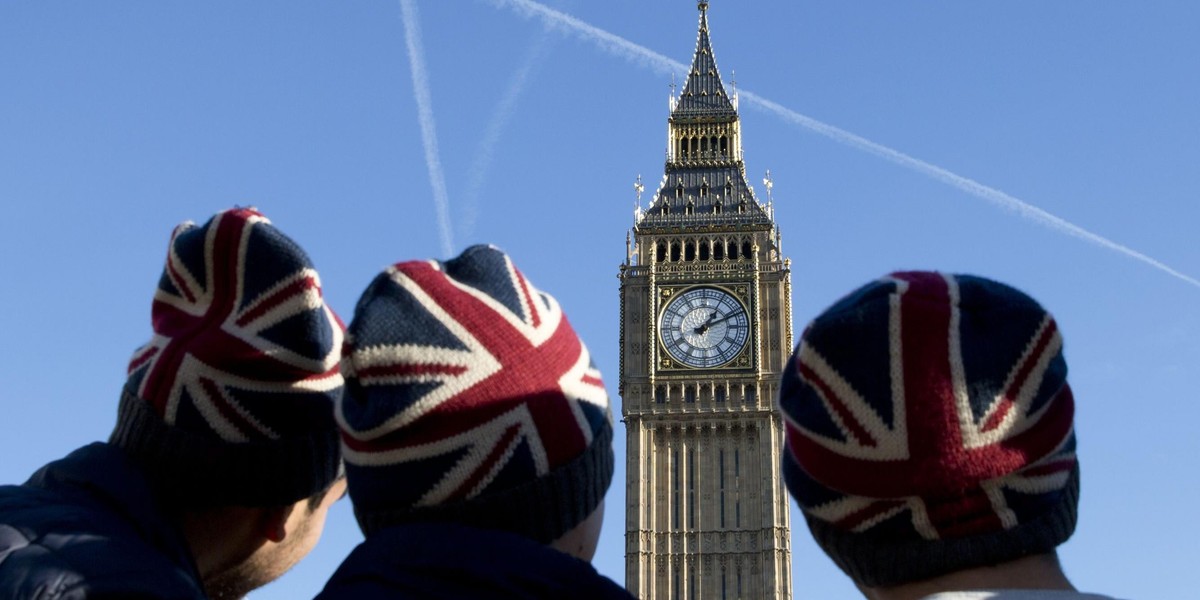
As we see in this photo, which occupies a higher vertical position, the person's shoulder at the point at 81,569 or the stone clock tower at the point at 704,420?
the stone clock tower at the point at 704,420

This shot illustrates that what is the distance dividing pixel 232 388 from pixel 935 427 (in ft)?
4.86

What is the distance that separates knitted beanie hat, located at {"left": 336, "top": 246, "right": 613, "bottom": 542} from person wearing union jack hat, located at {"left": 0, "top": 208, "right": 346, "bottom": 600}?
431 millimetres

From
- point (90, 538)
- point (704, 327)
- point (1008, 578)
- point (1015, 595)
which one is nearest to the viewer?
point (1015, 595)

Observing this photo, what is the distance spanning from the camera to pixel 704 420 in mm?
39469

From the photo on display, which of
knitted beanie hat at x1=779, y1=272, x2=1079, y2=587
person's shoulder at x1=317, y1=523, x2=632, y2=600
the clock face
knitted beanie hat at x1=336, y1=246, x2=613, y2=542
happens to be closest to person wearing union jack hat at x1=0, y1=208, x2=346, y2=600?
knitted beanie hat at x1=336, y1=246, x2=613, y2=542

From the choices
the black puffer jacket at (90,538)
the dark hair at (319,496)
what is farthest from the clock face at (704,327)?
the black puffer jacket at (90,538)

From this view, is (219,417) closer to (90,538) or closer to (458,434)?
(90,538)

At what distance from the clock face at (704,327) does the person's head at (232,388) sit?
118ft

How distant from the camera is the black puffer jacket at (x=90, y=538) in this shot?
282cm

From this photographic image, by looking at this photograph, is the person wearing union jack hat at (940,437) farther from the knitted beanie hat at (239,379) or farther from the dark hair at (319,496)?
the dark hair at (319,496)

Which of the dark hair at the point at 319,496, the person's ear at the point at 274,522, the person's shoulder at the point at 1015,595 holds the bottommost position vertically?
the person's shoulder at the point at 1015,595

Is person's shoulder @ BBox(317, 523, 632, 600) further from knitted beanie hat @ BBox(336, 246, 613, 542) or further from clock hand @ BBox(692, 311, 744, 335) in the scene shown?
clock hand @ BBox(692, 311, 744, 335)

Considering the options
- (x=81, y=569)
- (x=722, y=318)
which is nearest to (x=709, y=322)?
(x=722, y=318)

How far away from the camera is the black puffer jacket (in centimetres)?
282
